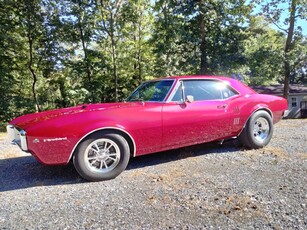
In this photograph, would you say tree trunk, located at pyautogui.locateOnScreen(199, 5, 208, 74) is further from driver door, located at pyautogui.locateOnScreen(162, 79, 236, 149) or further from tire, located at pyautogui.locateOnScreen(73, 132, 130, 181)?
tire, located at pyautogui.locateOnScreen(73, 132, 130, 181)

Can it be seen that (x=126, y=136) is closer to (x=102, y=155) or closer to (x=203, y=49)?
(x=102, y=155)

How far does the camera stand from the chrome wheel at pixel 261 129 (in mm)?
4922

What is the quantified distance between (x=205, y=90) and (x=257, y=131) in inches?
55.2

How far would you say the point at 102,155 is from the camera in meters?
3.54

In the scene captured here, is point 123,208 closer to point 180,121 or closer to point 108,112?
point 108,112

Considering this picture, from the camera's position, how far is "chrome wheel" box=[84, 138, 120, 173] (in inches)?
137

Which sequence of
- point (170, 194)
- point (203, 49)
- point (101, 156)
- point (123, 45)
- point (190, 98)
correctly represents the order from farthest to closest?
point (123, 45) → point (203, 49) → point (190, 98) → point (101, 156) → point (170, 194)

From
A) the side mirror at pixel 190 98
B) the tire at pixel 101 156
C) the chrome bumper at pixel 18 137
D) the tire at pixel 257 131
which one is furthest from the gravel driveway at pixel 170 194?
the side mirror at pixel 190 98

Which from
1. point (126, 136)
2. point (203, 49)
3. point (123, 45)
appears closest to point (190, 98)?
point (126, 136)

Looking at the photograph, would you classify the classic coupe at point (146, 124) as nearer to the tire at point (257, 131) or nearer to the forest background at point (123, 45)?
the tire at point (257, 131)

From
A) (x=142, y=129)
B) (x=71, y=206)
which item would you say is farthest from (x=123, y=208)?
(x=142, y=129)

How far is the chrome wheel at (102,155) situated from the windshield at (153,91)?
43.2 inches

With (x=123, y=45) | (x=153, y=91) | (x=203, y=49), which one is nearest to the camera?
(x=153, y=91)

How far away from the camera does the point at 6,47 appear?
15.4 metres
